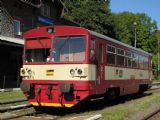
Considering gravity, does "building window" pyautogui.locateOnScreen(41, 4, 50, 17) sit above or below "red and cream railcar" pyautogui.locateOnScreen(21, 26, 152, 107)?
above

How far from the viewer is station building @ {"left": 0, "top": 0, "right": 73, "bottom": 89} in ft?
93.0

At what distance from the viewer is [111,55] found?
1597cm

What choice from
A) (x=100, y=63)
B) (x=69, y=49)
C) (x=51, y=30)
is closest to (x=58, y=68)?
(x=69, y=49)

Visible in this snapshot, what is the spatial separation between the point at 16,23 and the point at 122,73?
55.4ft

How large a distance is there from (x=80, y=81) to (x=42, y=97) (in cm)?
153

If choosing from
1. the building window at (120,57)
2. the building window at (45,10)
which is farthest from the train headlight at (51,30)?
the building window at (45,10)

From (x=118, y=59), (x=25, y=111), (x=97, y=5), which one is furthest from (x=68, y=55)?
(x=97, y=5)

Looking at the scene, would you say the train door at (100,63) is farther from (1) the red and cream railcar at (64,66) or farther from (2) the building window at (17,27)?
(2) the building window at (17,27)

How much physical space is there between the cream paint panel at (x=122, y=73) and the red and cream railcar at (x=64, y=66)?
12cm

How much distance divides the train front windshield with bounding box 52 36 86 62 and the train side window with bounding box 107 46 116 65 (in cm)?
219

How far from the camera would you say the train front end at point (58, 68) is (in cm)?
1339

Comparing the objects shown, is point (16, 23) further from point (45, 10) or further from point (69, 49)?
point (69, 49)

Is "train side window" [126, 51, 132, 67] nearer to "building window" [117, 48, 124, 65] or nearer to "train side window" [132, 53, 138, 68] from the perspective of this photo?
"train side window" [132, 53, 138, 68]

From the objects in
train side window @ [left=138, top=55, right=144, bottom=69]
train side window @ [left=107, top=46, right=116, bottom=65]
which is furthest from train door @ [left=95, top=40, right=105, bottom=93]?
train side window @ [left=138, top=55, right=144, bottom=69]
